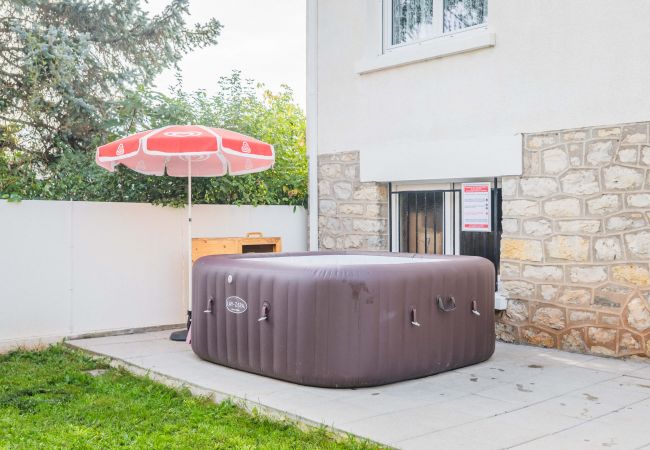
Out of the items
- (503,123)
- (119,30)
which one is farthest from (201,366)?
(119,30)

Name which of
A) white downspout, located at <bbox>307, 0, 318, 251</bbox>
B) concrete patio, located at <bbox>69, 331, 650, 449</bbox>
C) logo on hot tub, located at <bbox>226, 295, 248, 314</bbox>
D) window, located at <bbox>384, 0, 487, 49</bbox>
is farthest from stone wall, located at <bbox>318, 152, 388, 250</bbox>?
logo on hot tub, located at <bbox>226, 295, 248, 314</bbox>

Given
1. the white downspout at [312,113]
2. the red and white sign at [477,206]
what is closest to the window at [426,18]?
the white downspout at [312,113]

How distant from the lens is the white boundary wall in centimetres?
681

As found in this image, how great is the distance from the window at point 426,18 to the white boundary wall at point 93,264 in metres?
2.89

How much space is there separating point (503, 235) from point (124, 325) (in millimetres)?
4222

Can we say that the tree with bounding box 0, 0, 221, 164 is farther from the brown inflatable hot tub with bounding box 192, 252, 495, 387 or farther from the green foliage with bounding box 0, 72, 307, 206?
the brown inflatable hot tub with bounding box 192, 252, 495, 387

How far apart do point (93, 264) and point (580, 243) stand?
196 inches

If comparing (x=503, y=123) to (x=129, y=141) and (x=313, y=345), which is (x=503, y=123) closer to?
(x=313, y=345)

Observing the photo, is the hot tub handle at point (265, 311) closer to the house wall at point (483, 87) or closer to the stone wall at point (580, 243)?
the stone wall at point (580, 243)

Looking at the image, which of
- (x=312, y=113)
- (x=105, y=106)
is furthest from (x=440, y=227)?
(x=105, y=106)

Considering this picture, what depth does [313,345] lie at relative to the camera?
504 cm

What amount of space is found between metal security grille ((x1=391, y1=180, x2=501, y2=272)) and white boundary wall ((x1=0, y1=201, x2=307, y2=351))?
2.05 meters

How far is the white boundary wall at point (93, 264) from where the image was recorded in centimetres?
681

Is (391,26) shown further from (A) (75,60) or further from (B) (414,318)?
(B) (414,318)
